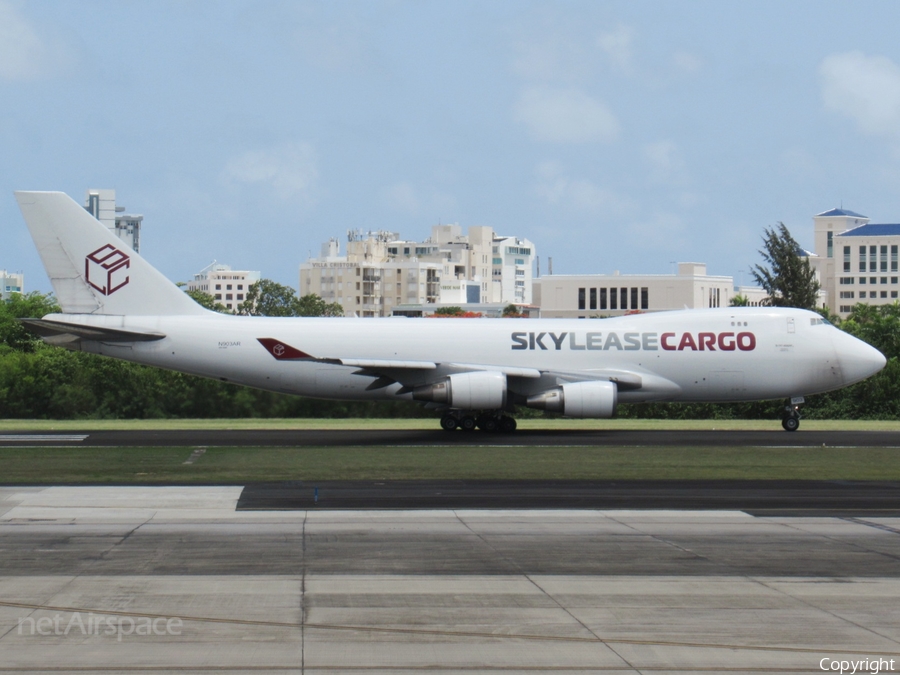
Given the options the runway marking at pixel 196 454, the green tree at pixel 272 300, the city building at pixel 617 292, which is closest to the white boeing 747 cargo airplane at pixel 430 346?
the runway marking at pixel 196 454

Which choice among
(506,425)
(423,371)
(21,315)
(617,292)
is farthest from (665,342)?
(617,292)

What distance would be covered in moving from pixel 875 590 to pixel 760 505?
22.7ft

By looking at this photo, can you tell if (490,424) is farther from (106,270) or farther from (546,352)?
(106,270)

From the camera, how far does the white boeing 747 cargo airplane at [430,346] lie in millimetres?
35562

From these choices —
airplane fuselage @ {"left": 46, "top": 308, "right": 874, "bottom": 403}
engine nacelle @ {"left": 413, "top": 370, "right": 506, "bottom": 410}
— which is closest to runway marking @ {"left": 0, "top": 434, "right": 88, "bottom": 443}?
airplane fuselage @ {"left": 46, "top": 308, "right": 874, "bottom": 403}

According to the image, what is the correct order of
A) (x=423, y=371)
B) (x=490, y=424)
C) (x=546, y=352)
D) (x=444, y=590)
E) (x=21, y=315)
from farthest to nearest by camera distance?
(x=21, y=315) < (x=490, y=424) < (x=546, y=352) < (x=423, y=371) < (x=444, y=590)

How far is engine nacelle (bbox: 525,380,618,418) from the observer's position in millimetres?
34188

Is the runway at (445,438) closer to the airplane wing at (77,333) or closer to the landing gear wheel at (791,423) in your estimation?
the landing gear wheel at (791,423)

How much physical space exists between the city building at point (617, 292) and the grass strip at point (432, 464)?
142 meters

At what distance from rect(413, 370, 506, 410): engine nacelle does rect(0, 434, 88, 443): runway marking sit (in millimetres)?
10928

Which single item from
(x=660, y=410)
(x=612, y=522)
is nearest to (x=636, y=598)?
(x=612, y=522)

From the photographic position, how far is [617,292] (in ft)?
568

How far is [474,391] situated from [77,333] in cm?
1237

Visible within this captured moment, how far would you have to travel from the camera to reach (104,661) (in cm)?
910
